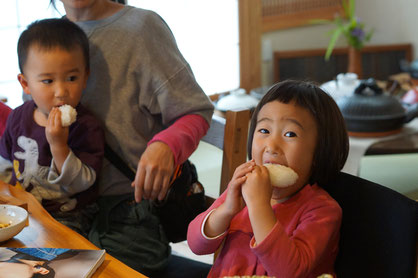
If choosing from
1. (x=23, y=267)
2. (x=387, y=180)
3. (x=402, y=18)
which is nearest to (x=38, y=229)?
(x=23, y=267)

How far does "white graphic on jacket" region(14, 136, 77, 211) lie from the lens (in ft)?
4.46

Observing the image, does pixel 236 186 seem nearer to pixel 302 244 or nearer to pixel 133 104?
pixel 302 244

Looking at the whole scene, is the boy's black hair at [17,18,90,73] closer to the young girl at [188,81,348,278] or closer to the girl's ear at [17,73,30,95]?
the girl's ear at [17,73,30,95]

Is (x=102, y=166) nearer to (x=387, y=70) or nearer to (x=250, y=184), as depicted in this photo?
(x=250, y=184)

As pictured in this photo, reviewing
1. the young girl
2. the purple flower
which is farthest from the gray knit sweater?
the purple flower

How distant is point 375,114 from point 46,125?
1.54 m

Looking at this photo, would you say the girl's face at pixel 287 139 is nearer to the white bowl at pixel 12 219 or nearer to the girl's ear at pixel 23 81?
the white bowl at pixel 12 219

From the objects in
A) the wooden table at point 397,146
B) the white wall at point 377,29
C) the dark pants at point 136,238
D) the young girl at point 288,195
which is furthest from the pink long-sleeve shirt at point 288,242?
the white wall at point 377,29

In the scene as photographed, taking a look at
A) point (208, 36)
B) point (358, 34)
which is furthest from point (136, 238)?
point (358, 34)

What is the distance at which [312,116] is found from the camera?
40.7 inches

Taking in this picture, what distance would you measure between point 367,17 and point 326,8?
60 centimetres

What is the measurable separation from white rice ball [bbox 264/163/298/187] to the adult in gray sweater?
398 mm

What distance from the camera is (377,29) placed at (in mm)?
5270

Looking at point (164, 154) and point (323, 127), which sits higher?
point (323, 127)
